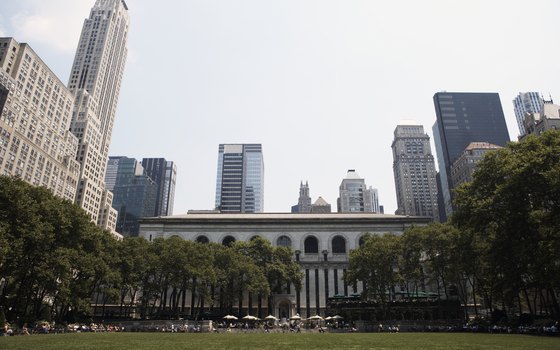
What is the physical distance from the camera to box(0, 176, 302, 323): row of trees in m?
33.8

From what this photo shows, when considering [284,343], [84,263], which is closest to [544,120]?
[284,343]

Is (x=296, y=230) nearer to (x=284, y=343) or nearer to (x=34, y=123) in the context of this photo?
(x=284, y=343)

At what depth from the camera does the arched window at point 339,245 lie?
76.0 m

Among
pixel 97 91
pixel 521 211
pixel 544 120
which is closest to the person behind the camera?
pixel 521 211

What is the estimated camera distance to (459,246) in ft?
133

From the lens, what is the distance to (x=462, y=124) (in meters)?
152

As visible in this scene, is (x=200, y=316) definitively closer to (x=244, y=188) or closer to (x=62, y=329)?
(x=62, y=329)

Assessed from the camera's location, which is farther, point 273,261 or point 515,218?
point 273,261

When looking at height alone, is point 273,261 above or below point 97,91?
below

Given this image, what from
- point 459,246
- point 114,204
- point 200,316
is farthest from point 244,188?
point 459,246

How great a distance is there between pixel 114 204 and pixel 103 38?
79857 mm

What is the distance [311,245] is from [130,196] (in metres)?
139

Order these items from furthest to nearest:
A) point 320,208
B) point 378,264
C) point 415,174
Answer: point 415,174 → point 320,208 → point 378,264

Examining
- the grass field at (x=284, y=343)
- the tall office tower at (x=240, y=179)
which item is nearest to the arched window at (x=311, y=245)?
the grass field at (x=284, y=343)
